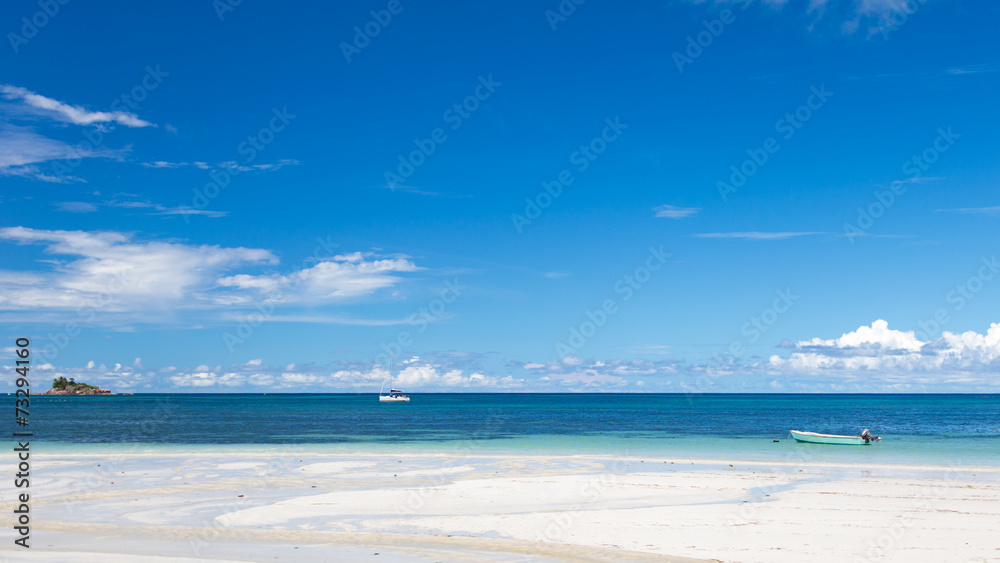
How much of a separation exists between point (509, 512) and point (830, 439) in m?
36.2

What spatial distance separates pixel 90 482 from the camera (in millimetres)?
27953

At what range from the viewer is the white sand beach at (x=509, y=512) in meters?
16.3

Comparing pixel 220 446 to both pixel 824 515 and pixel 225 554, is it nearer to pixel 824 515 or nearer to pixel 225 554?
pixel 225 554

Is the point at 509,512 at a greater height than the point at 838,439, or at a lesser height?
greater

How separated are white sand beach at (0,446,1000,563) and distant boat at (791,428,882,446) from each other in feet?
49.0

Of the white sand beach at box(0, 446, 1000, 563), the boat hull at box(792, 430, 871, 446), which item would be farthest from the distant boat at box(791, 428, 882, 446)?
the white sand beach at box(0, 446, 1000, 563)

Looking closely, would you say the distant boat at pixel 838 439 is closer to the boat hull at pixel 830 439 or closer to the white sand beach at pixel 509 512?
the boat hull at pixel 830 439

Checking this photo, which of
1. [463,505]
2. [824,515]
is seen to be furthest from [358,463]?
[824,515]

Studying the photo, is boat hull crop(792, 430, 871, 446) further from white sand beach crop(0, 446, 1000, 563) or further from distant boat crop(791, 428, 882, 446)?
white sand beach crop(0, 446, 1000, 563)

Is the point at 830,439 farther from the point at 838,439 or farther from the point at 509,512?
the point at 509,512

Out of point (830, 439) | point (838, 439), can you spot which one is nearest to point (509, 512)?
point (838, 439)

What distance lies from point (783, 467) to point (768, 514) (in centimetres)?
1470

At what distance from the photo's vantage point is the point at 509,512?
2142 cm

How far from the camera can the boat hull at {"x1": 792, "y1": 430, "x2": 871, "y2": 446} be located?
4780cm
